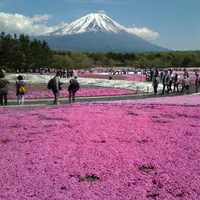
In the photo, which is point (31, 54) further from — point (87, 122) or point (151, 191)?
point (151, 191)

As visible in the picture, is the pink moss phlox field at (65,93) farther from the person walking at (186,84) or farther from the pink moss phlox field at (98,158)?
the pink moss phlox field at (98,158)

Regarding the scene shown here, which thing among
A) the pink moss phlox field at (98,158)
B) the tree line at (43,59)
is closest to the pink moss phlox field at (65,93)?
the pink moss phlox field at (98,158)

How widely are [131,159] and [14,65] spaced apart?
99306 millimetres

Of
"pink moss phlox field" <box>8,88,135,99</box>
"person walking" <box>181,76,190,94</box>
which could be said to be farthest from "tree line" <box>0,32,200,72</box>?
"person walking" <box>181,76,190,94</box>

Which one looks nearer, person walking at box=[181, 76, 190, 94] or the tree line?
person walking at box=[181, 76, 190, 94]

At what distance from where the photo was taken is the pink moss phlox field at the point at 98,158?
26.7 feet

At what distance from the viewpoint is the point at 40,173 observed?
912 cm

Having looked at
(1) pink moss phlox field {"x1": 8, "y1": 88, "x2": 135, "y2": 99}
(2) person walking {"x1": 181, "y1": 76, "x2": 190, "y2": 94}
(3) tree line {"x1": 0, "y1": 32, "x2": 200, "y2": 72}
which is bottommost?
(1) pink moss phlox field {"x1": 8, "y1": 88, "x2": 135, "y2": 99}

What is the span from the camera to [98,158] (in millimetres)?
10266

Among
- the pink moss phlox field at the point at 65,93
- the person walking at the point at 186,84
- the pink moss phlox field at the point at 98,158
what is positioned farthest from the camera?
the person walking at the point at 186,84

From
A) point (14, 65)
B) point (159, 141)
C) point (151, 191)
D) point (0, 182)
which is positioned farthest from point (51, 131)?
point (14, 65)

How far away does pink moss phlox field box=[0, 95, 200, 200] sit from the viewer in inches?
320

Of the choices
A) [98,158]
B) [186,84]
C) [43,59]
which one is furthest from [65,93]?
[43,59]

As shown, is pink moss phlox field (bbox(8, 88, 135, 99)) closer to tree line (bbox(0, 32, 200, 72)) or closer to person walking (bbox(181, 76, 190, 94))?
person walking (bbox(181, 76, 190, 94))
